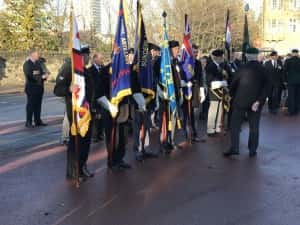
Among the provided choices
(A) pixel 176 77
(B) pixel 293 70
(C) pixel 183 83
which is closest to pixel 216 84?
(C) pixel 183 83

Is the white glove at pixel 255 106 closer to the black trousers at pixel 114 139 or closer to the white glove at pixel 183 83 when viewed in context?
the white glove at pixel 183 83

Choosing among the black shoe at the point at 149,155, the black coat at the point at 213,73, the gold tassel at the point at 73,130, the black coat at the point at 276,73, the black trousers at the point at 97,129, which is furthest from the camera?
the black coat at the point at 276,73

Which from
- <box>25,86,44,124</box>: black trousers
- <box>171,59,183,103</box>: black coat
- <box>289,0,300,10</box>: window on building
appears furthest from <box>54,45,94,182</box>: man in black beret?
<box>289,0,300,10</box>: window on building

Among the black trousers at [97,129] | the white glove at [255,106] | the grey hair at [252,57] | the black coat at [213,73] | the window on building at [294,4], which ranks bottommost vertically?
the black trousers at [97,129]

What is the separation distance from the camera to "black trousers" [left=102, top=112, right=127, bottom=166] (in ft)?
24.5

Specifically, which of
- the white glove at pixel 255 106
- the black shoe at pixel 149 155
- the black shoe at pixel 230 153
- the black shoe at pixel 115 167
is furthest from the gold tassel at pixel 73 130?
the white glove at pixel 255 106

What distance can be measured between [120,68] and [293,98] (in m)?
8.77

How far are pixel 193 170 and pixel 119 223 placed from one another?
260cm

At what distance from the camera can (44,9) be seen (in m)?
36.8

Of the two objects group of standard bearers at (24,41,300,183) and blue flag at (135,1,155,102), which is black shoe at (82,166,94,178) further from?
blue flag at (135,1,155,102)

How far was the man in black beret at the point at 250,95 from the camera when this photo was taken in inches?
333

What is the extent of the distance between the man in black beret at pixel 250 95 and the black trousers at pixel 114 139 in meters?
2.08

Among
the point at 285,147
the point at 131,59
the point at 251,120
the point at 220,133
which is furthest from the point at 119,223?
the point at 220,133

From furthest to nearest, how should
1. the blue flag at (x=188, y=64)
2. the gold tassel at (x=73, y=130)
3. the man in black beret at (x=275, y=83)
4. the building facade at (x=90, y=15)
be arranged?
the building facade at (x=90, y=15) < the man in black beret at (x=275, y=83) < the blue flag at (x=188, y=64) < the gold tassel at (x=73, y=130)
